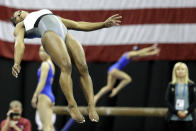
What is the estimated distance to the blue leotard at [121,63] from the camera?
6.45m

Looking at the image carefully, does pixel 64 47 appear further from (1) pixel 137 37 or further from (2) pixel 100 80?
(2) pixel 100 80

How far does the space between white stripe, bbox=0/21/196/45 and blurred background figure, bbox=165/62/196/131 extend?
173cm

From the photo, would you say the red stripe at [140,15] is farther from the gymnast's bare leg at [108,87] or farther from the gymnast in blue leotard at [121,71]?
the gymnast's bare leg at [108,87]

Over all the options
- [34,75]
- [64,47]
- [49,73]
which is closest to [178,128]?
[49,73]

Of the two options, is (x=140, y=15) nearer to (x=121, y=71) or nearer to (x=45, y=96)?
(x=121, y=71)

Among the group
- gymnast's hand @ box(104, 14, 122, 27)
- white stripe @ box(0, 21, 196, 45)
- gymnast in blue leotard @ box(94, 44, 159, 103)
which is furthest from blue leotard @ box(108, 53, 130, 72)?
gymnast's hand @ box(104, 14, 122, 27)

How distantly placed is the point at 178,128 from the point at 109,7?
7.72ft

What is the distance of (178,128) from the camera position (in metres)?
4.76

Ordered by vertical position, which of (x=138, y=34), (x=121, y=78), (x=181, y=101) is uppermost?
(x=138, y=34)

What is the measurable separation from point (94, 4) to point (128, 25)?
561 millimetres

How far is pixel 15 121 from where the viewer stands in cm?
500

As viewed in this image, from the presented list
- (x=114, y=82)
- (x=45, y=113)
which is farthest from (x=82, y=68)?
(x=114, y=82)

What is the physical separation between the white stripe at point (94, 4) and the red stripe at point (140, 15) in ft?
0.18

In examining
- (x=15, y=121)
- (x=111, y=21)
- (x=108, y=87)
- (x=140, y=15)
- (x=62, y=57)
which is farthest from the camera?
(x=108, y=87)
